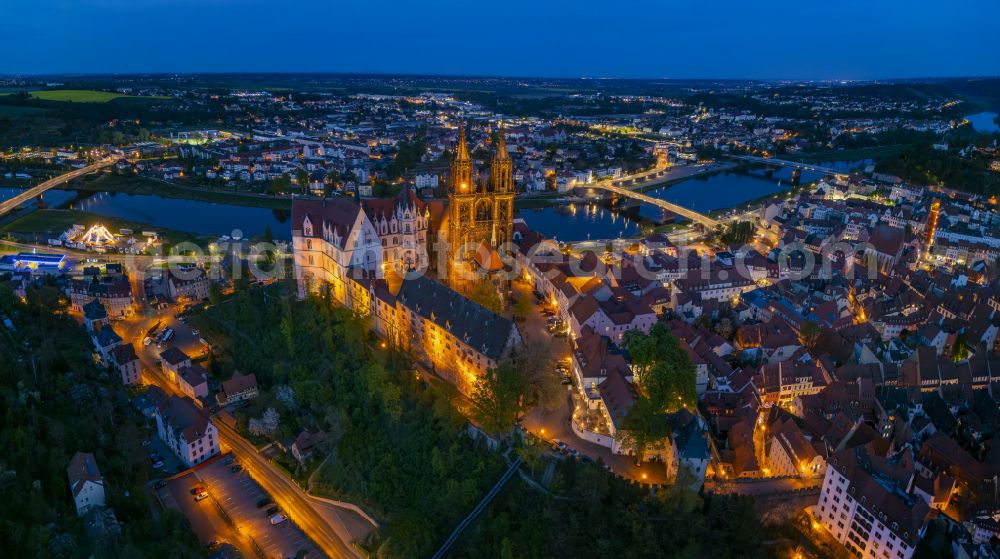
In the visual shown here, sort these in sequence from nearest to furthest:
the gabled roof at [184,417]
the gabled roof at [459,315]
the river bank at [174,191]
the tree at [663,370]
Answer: the tree at [663,370], the gabled roof at [184,417], the gabled roof at [459,315], the river bank at [174,191]

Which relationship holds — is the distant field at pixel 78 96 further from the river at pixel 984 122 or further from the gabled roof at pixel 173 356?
the river at pixel 984 122

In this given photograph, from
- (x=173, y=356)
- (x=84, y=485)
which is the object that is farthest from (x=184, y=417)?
(x=173, y=356)

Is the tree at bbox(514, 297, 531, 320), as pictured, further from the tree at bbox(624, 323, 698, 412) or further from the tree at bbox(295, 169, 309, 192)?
the tree at bbox(295, 169, 309, 192)

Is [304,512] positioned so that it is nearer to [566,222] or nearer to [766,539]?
[766,539]

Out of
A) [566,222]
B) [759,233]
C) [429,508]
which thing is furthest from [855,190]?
[429,508]

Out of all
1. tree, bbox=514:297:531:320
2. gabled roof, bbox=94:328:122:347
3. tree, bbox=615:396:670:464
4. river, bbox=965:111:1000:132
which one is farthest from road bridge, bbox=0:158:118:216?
river, bbox=965:111:1000:132

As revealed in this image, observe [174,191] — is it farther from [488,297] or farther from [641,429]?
[641,429]

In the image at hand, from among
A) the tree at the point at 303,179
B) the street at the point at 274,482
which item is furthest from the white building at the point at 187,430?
the tree at the point at 303,179
